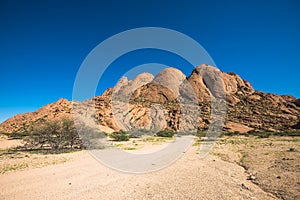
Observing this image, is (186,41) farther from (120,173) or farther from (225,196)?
(225,196)

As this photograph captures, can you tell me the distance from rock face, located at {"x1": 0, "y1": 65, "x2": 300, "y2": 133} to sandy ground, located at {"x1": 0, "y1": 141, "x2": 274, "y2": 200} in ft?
119

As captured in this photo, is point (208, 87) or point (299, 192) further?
point (208, 87)

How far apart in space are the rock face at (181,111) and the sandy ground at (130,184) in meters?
36.3

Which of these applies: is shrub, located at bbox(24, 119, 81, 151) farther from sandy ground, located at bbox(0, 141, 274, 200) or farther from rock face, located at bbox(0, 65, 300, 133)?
rock face, located at bbox(0, 65, 300, 133)

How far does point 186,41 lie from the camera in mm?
21031

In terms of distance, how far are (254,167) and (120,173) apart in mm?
8430

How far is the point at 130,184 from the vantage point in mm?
9156

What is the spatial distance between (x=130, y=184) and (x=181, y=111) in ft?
198

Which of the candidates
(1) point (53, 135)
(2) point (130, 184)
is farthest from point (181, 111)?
(2) point (130, 184)

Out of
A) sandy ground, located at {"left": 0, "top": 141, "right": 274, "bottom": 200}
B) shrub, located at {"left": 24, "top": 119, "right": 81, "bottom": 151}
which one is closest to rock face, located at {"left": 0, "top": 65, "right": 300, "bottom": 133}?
shrub, located at {"left": 24, "top": 119, "right": 81, "bottom": 151}

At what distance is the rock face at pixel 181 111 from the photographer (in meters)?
56.3

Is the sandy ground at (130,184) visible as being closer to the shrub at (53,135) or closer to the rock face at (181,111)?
the shrub at (53,135)

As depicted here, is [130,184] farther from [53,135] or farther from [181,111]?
[181,111]

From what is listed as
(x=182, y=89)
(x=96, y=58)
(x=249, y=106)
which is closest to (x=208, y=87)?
(x=182, y=89)
